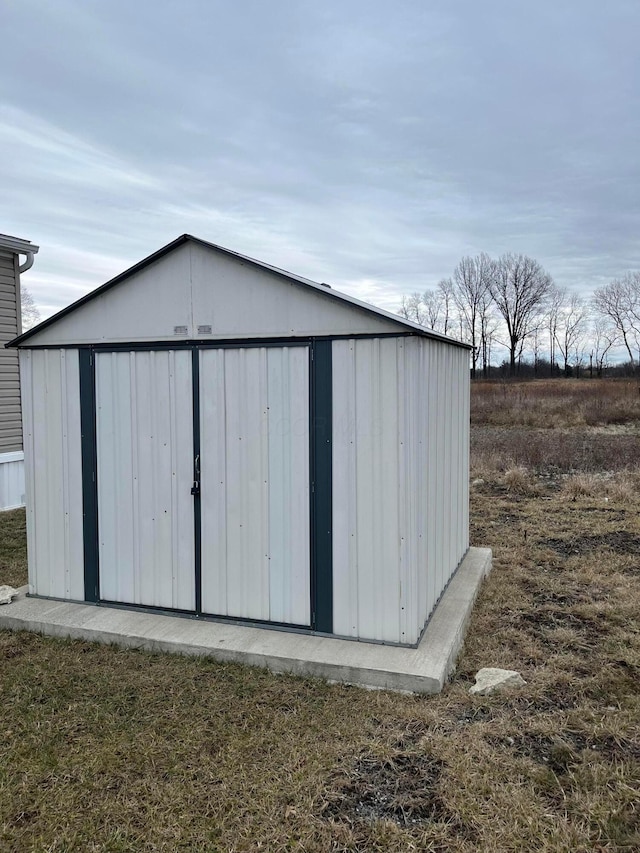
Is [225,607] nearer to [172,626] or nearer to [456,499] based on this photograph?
[172,626]

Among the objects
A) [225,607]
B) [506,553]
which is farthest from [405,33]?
[225,607]

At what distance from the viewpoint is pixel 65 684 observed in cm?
310

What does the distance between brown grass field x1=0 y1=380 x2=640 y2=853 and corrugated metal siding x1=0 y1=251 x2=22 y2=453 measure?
4.72 meters

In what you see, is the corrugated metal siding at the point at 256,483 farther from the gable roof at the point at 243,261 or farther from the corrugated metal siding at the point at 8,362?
the corrugated metal siding at the point at 8,362

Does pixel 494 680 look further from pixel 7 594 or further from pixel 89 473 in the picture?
pixel 7 594

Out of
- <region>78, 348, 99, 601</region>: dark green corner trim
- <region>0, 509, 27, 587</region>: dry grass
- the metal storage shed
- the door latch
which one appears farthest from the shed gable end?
<region>0, 509, 27, 587</region>: dry grass

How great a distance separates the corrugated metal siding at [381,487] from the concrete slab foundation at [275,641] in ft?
0.51

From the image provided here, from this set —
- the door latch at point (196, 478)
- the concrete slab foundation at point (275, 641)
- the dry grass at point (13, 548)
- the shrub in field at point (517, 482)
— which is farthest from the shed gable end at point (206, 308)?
the shrub in field at point (517, 482)

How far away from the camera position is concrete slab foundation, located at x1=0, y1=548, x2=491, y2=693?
3057 mm

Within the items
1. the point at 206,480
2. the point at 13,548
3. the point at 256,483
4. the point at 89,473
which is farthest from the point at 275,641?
the point at 13,548

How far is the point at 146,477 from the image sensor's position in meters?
3.82

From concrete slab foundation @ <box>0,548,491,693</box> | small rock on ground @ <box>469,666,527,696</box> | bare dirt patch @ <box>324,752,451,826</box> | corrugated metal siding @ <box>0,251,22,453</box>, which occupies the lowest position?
bare dirt patch @ <box>324,752,451,826</box>

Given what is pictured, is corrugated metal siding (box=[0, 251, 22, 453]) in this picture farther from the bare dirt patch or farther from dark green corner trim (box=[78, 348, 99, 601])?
the bare dirt patch

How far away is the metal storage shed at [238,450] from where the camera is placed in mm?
3299
